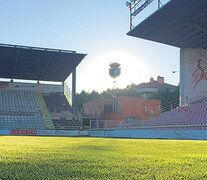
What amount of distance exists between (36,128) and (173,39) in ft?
64.1

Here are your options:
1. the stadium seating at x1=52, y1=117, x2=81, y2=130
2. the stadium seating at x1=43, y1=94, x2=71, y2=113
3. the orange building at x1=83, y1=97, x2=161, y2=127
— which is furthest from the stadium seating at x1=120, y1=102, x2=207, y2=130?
the stadium seating at x1=43, y1=94, x2=71, y2=113

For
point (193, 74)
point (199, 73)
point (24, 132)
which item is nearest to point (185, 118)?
point (199, 73)

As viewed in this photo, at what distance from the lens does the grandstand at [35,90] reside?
1304 inches

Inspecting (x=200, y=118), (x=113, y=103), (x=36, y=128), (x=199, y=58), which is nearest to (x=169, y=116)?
(x=200, y=118)

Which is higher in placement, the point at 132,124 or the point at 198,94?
the point at 198,94

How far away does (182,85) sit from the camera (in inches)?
1198

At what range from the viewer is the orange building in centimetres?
3728

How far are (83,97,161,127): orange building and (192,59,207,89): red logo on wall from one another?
960 centimetres

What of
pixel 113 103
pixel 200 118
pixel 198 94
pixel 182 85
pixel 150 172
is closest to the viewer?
pixel 150 172

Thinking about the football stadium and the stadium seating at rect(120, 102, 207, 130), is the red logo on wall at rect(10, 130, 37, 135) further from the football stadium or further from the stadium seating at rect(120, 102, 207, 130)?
the stadium seating at rect(120, 102, 207, 130)

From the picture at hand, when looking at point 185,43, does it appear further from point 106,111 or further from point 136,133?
point 106,111

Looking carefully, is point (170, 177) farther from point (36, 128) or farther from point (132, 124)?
point (36, 128)

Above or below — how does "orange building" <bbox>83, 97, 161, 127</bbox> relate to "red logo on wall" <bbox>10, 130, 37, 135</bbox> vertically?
above

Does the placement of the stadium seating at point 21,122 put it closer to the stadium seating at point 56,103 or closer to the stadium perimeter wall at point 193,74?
the stadium seating at point 56,103
